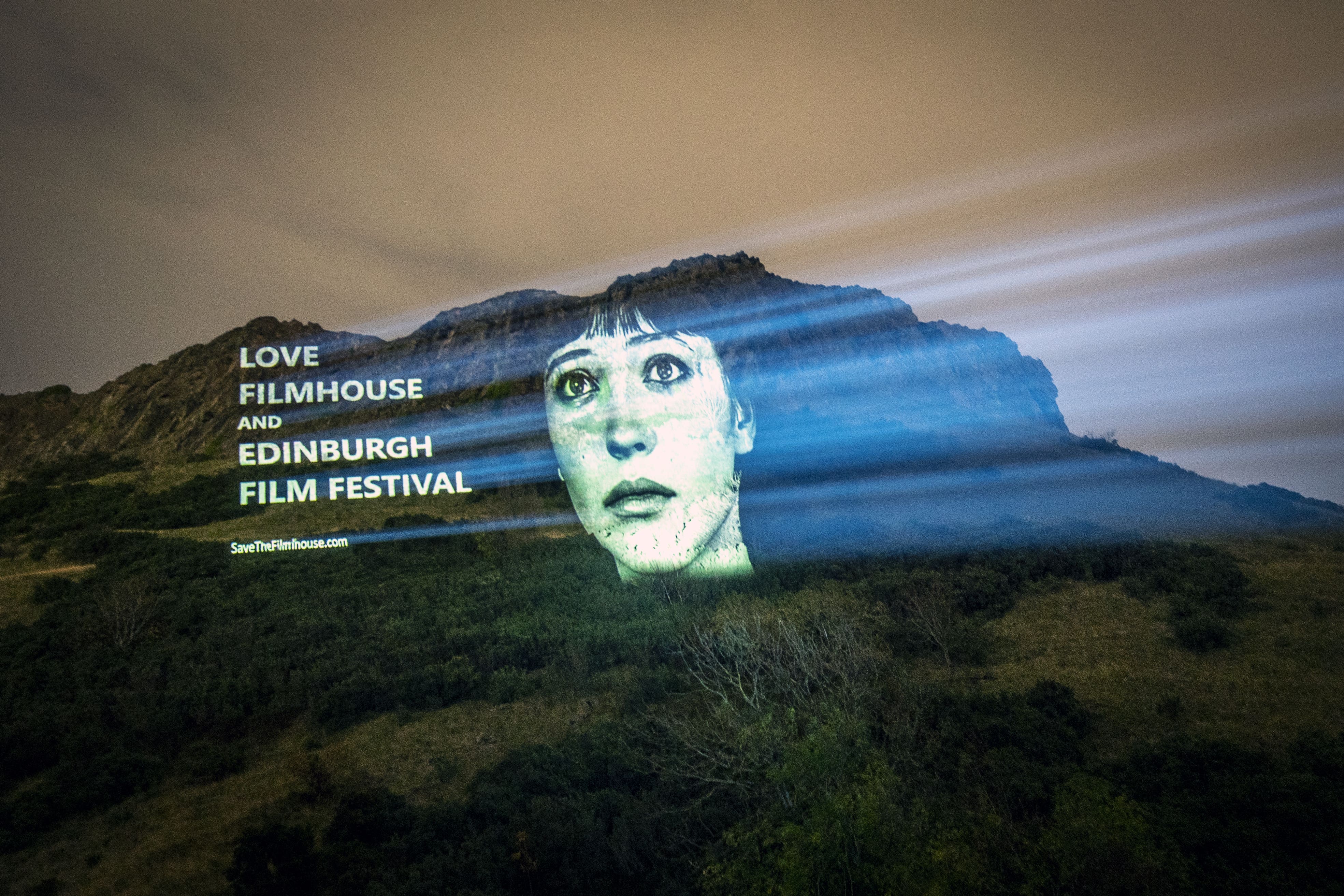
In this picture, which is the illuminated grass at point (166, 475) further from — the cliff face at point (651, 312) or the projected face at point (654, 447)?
the projected face at point (654, 447)

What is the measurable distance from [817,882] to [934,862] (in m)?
1.67

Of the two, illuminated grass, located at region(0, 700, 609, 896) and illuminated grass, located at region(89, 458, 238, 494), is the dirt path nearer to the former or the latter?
illuminated grass, located at region(89, 458, 238, 494)

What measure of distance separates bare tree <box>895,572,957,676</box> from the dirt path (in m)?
30.5

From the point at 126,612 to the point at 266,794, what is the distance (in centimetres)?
1193

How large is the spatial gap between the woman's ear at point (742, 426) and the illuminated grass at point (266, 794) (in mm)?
9882

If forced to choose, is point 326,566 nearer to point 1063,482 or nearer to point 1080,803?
point 1080,803

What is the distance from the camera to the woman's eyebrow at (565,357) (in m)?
26.6

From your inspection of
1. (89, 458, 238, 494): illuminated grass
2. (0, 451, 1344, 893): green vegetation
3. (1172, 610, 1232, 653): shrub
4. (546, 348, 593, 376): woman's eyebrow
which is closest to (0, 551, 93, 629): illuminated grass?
(0, 451, 1344, 893): green vegetation

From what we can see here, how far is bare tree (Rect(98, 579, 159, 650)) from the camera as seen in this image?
85.9ft

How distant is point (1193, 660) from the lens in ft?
65.9

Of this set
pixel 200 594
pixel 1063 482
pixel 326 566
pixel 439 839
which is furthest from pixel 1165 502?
pixel 200 594

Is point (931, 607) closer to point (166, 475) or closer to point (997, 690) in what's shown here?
point (997, 690)

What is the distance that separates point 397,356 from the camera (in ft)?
142

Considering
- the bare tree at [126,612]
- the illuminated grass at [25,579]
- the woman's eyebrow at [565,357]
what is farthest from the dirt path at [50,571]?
the woman's eyebrow at [565,357]
